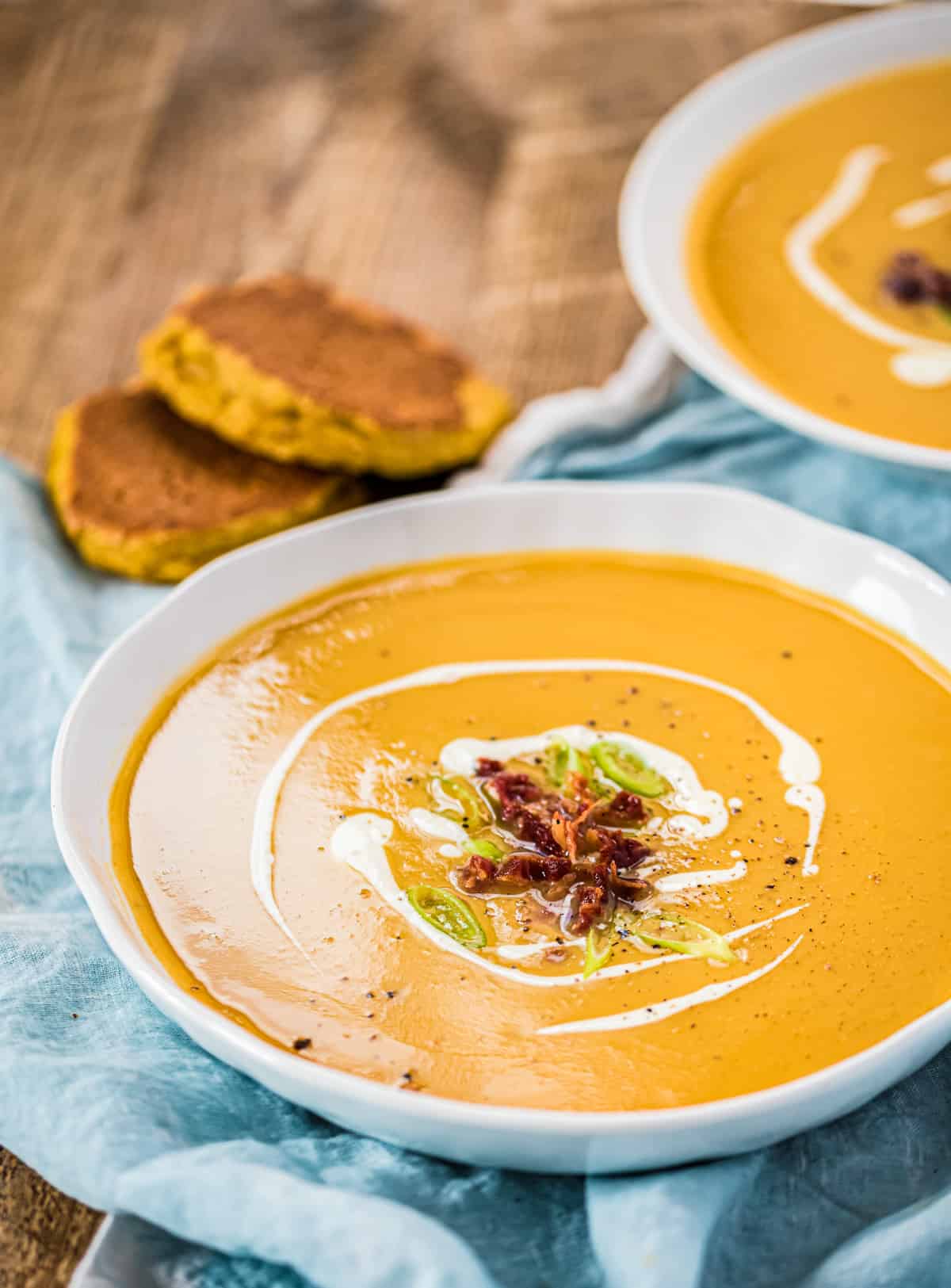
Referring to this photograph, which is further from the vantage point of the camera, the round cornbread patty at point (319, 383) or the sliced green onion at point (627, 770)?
the round cornbread patty at point (319, 383)

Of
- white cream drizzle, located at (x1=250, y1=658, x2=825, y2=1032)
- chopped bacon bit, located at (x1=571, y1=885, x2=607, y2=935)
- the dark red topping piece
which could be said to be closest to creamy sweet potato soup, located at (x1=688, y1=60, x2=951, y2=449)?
the dark red topping piece

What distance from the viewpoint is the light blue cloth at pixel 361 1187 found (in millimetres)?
2092

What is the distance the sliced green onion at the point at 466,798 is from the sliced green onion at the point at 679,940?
0.30m

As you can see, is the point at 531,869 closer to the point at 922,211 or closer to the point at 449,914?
the point at 449,914

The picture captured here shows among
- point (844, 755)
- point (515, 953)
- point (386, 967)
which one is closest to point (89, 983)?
point (386, 967)

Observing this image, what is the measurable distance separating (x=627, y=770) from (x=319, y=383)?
1.34m

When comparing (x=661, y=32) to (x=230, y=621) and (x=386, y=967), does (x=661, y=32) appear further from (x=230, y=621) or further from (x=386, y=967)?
(x=386, y=967)

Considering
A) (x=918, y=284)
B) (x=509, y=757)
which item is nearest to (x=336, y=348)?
(x=918, y=284)

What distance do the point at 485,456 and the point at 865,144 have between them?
4.45 ft

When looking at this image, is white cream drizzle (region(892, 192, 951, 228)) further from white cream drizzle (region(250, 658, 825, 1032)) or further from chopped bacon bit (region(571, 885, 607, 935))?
chopped bacon bit (region(571, 885, 607, 935))

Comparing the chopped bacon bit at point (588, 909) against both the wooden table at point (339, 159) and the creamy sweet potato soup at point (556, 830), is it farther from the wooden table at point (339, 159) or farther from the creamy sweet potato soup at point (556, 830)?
the wooden table at point (339, 159)

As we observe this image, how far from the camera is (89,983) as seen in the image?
2596 millimetres

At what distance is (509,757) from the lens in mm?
2729

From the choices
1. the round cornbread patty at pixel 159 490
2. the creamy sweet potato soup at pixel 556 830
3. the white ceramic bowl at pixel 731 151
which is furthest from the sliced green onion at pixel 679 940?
the round cornbread patty at pixel 159 490
